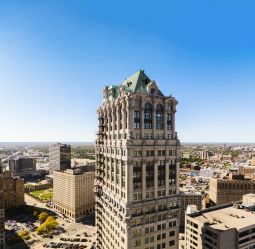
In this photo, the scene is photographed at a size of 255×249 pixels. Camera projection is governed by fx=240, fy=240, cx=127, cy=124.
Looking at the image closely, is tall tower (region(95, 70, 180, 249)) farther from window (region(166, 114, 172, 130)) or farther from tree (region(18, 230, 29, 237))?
tree (region(18, 230, 29, 237))

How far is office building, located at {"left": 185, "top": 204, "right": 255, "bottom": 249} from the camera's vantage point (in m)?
106

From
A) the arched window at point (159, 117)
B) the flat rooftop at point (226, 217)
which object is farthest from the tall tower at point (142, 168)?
the flat rooftop at point (226, 217)

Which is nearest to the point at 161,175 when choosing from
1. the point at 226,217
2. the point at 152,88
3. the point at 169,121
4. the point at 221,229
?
the point at 169,121

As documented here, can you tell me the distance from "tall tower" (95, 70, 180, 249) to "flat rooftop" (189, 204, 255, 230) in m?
51.6

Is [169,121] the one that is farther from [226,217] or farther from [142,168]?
[226,217]

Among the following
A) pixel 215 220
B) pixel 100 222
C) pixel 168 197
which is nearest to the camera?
pixel 168 197

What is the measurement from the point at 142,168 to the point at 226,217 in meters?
80.7

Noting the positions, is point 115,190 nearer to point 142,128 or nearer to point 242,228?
point 142,128

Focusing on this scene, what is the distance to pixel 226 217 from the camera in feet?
407

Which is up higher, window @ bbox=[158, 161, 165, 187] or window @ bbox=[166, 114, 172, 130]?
window @ bbox=[166, 114, 172, 130]

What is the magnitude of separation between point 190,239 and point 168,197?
71669 mm

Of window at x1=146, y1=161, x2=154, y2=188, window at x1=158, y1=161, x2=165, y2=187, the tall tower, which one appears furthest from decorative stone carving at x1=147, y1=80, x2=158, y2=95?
window at x1=158, y1=161, x2=165, y2=187

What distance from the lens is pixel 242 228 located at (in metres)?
110

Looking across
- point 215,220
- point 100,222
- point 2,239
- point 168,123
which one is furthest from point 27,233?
point 168,123
